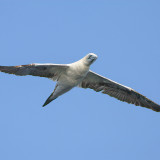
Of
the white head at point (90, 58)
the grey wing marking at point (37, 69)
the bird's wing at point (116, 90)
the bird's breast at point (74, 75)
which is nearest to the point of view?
the grey wing marking at point (37, 69)

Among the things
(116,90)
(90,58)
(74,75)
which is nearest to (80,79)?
(74,75)

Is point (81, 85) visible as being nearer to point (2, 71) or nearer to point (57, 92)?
point (57, 92)

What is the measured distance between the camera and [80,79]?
83.8 feet

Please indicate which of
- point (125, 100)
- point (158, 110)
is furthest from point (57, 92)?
point (158, 110)

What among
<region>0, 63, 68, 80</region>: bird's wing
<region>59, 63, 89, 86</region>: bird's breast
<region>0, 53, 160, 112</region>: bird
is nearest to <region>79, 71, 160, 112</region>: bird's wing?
<region>0, 53, 160, 112</region>: bird

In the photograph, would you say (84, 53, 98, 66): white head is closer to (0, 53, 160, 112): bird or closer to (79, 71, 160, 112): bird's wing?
(0, 53, 160, 112): bird

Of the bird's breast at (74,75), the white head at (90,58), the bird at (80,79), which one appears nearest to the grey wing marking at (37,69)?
the bird at (80,79)

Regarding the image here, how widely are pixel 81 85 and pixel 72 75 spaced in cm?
251

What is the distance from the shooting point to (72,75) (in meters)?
25.4

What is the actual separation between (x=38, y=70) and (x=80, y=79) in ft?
8.17

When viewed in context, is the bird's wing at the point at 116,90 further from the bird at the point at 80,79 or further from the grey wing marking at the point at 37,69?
the grey wing marking at the point at 37,69

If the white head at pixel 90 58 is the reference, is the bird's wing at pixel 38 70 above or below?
below

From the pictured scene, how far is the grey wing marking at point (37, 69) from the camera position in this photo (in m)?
24.2

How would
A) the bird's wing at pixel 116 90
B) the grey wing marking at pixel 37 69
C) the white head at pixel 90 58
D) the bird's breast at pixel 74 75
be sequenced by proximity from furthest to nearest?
1. the bird's wing at pixel 116 90
2. the bird's breast at pixel 74 75
3. the white head at pixel 90 58
4. the grey wing marking at pixel 37 69
